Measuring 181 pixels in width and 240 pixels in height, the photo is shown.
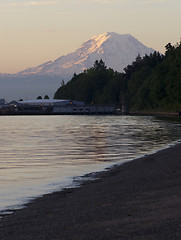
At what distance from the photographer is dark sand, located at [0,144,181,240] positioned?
42.7 feet

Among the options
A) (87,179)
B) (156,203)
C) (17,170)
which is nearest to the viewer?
(156,203)

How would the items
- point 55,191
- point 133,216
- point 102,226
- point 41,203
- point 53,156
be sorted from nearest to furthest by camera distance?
point 102,226
point 133,216
point 41,203
point 55,191
point 53,156

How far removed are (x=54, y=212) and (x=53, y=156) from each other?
2527cm

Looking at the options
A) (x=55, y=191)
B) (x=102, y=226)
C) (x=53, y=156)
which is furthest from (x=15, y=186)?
(x=53, y=156)

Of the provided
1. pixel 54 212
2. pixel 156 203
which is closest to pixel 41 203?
pixel 54 212

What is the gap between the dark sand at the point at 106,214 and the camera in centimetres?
1300

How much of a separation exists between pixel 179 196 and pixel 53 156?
25288mm

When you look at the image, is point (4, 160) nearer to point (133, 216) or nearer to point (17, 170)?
point (17, 170)

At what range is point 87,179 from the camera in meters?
26.3

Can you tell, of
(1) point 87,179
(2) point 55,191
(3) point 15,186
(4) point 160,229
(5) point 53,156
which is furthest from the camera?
(5) point 53,156

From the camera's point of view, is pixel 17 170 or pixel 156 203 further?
pixel 17 170

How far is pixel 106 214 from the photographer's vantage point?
50.3ft

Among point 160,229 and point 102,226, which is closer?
point 160,229

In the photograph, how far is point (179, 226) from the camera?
13.0 m
